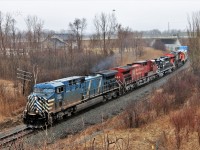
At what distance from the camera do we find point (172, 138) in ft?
46.2

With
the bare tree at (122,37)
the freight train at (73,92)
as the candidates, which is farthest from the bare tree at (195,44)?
the bare tree at (122,37)

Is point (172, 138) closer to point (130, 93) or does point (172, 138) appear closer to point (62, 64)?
point (130, 93)

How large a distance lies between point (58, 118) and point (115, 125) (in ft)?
14.9

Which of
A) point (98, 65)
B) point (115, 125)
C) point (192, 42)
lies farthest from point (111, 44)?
point (115, 125)

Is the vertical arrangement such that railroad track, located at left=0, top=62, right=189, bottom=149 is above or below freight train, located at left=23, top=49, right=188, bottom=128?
below

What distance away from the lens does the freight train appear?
1969cm

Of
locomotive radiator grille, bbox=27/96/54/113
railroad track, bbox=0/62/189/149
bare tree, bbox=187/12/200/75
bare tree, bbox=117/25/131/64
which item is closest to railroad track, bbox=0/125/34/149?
railroad track, bbox=0/62/189/149

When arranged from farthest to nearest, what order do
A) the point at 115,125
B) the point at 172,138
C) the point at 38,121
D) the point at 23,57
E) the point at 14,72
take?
the point at 23,57 → the point at 14,72 → the point at 38,121 → the point at 115,125 → the point at 172,138

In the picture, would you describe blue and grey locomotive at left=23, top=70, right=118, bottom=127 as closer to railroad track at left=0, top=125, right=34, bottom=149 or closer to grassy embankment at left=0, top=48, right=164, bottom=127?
railroad track at left=0, top=125, right=34, bottom=149

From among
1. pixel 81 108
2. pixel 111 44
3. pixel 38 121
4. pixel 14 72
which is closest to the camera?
pixel 38 121

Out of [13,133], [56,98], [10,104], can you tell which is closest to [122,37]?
[10,104]

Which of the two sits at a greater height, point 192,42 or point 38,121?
point 192,42

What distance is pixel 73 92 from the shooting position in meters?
22.2

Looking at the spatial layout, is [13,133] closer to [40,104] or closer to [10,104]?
[40,104]
